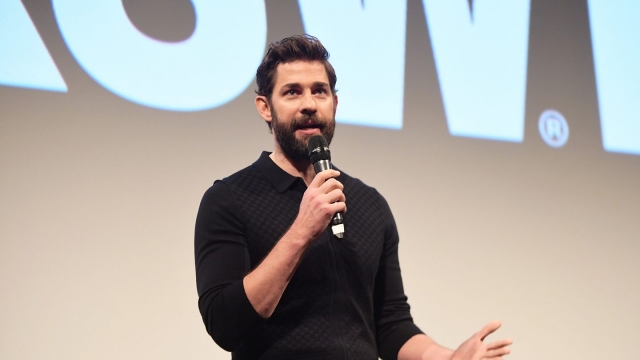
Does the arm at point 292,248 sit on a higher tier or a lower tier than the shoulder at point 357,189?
lower

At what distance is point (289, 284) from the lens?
62.7 inches

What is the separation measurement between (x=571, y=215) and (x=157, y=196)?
1.69 meters

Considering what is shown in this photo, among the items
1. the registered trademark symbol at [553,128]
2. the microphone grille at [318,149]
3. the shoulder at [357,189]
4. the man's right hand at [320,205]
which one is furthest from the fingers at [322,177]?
the registered trademark symbol at [553,128]

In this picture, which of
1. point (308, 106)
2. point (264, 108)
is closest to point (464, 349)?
point (308, 106)

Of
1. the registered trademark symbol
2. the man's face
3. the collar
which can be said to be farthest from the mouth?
the registered trademark symbol

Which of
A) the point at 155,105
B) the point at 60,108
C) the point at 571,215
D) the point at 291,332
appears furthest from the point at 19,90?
the point at 571,215

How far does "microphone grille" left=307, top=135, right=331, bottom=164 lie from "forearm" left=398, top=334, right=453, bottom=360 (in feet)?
1.58

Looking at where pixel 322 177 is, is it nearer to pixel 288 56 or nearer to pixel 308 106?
pixel 308 106

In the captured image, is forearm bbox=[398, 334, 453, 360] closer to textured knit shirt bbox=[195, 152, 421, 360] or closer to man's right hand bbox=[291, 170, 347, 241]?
textured knit shirt bbox=[195, 152, 421, 360]

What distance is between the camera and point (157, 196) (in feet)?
8.03

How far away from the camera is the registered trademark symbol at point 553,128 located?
10.0 feet

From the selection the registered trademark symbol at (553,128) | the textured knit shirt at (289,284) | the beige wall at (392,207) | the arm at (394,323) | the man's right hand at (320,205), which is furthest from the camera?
the registered trademark symbol at (553,128)

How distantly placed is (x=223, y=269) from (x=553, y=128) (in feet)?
6.42

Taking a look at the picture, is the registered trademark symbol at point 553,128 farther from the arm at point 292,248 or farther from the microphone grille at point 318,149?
the arm at point 292,248
